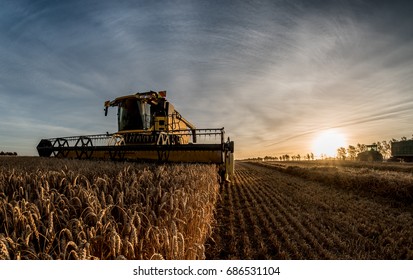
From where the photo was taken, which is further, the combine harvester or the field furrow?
the combine harvester

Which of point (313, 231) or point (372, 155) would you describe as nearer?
point (313, 231)

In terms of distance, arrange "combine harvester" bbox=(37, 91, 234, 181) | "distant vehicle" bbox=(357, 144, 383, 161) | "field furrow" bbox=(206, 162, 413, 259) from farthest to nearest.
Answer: "distant vehicle" bbox=(357, 144, 383, 161) → "combine harvester" bbox=(37, 91, 234, 181) → "field furrow" bbox=(206, 162, 413, 259)

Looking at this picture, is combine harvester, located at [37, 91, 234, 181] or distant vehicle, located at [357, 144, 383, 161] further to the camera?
distant vehicle, located at [357, 144, 383, 161]

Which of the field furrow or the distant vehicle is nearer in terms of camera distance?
the field furrow

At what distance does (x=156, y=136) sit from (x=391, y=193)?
1109cm

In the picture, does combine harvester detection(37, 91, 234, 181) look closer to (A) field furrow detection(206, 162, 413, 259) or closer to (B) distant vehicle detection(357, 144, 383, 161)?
(A) field furrow detection(206, 162, 413, 259)

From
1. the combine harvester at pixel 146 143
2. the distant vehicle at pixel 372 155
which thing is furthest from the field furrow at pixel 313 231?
the distant vehicle at pixel 372 155

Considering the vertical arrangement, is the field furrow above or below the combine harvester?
below

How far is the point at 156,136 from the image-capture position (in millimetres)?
12281

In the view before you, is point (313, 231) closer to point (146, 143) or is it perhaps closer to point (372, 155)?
point (146, 143)

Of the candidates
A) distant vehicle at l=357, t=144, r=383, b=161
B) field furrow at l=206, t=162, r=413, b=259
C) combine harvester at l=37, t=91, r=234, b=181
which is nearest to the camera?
field furrow at l=206, t=162, r=413, b=259

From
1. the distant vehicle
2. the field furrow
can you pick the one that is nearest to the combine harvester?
the field furrow

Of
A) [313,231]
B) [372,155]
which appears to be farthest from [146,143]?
[372,155]
